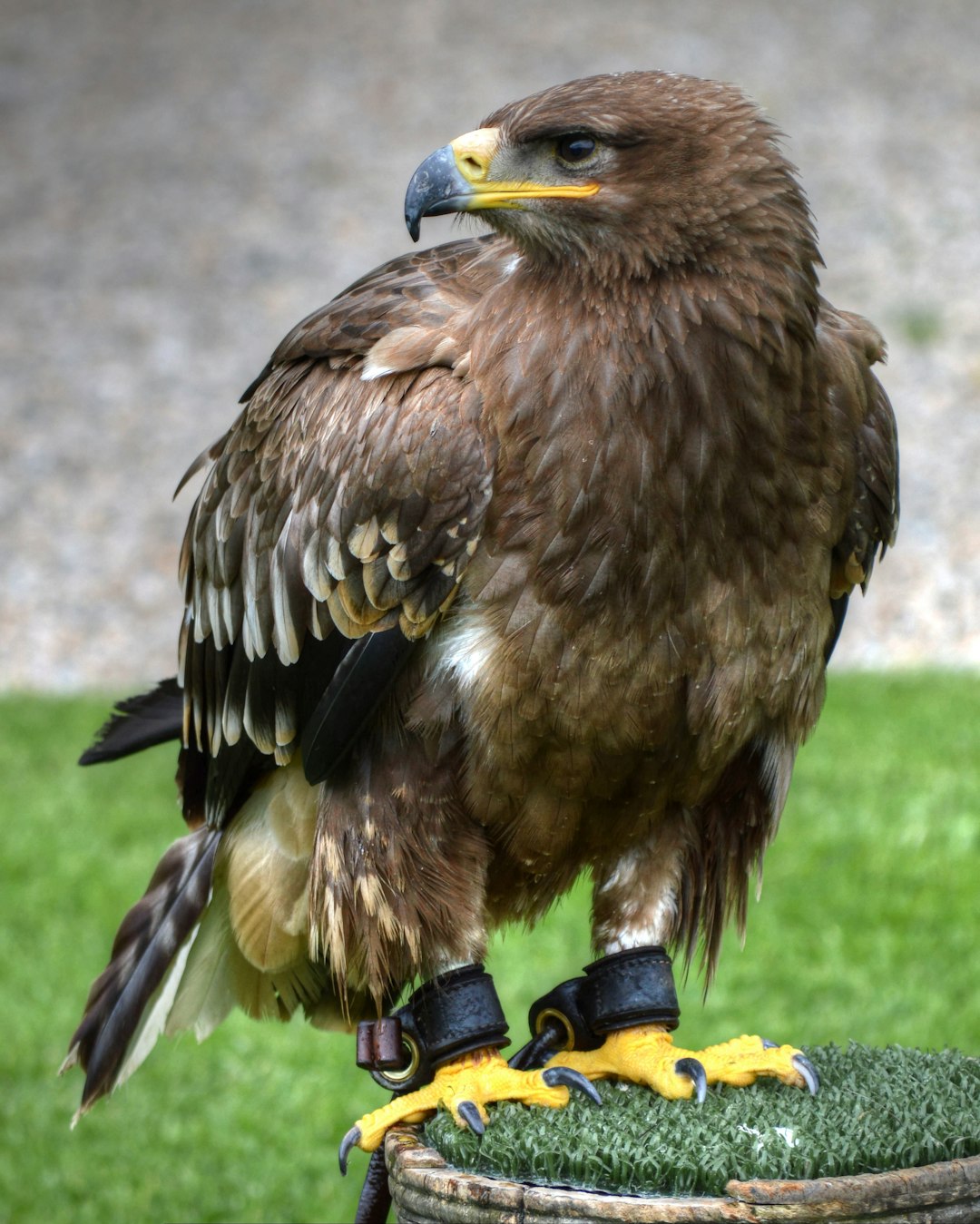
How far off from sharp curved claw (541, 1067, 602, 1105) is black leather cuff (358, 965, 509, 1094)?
114 millimetres

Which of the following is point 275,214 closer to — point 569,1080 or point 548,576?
point 548,576

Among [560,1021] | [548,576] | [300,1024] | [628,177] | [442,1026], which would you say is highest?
[628,177]

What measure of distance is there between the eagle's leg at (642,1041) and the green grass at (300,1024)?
2111 mm

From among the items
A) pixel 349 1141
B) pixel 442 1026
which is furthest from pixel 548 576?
pixel 349 1141

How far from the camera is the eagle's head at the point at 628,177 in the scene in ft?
9.48

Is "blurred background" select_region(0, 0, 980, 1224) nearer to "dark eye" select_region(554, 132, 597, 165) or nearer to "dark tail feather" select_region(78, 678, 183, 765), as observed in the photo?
"dark tail feather" select_region(78, 678, 183, 765)

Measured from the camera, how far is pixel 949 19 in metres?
15.8

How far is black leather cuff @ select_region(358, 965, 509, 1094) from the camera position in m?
3.21

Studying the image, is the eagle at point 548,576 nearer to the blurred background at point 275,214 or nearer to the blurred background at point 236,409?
the blurred background at point 236,409

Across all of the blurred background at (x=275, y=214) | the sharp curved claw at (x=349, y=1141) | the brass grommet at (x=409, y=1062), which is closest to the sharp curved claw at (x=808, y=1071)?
the brass grommet at (x=409, y=1062)

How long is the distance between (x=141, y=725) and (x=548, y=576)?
143 centimetres

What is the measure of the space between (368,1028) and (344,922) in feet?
0.70

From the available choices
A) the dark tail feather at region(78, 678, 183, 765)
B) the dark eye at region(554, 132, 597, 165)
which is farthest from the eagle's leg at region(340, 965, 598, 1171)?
the dark eye at region(554, 132, 597, 165)

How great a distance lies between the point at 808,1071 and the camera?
318cm
